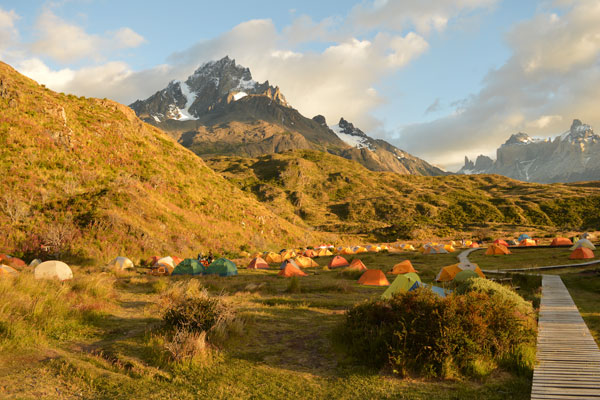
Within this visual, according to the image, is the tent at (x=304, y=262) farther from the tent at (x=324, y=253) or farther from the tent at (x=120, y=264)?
the tent at (x=120, y=264)

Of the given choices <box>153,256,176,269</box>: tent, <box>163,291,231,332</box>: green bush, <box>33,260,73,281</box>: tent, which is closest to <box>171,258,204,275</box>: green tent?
<box>153,256,176,269</box>: tent

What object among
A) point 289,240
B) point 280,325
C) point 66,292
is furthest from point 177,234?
point 280,325

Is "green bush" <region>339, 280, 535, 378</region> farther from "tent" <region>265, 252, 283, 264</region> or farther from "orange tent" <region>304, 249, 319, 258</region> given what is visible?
"orange tent" <region>304, 249, 319, 258</region>

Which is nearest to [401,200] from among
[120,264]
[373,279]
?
[373,279]

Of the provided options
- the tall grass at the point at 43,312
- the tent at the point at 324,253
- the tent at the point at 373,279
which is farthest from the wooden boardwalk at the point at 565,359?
the tent at the point at 324,253

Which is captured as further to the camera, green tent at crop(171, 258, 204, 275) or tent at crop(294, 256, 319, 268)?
tent at crop(294, 256, 319, 268)

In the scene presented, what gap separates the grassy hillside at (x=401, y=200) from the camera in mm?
80188

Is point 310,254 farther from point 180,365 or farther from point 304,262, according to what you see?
point 180,365

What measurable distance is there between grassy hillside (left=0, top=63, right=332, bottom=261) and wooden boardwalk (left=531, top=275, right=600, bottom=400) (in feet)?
98.4

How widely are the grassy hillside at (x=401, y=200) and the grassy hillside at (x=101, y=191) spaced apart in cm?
2867

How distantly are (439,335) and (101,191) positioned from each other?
1472 inches

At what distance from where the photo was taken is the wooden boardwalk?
6070 millimetres

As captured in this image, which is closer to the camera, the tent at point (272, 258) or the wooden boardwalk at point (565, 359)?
the wooden boardwalk at point (565, 359)

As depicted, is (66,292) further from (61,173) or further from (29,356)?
(61,173)
